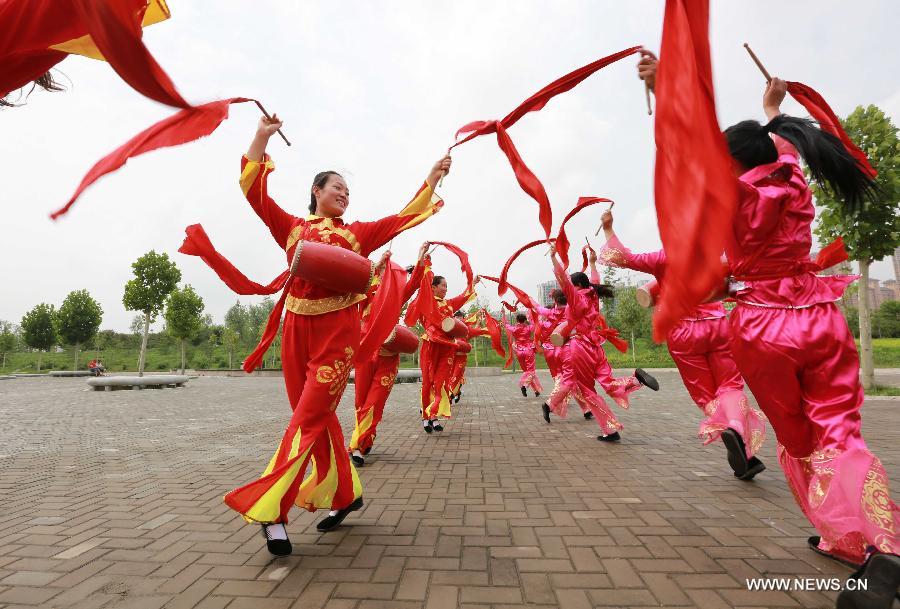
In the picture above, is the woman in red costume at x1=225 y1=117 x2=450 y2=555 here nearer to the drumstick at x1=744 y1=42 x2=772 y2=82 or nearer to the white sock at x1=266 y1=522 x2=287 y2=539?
the white sock at x1=266 y1=522 x2=287 y2=539

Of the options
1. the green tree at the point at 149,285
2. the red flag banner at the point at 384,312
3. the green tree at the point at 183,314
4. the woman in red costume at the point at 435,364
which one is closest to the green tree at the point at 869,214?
the woman in red costume at the point at 435,364

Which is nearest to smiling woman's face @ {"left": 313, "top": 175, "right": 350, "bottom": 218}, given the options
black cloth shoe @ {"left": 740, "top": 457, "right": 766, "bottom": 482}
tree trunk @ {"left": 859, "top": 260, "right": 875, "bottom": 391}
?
black cloth shoe @ {"left": 740, "top": 457, "right": 766, "bottom": 482}

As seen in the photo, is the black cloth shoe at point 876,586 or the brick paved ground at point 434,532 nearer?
the black cloth shoe at point 876,586

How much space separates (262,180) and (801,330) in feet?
9.68

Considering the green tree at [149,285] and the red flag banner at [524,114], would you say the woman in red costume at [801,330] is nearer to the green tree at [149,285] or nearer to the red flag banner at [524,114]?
the red flag banner at [524,114]

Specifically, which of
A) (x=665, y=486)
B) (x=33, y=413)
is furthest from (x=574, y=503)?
(x=33, y=413)

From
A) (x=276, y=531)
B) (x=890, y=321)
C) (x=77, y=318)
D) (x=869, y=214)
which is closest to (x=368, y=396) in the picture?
(x=276, y=531)

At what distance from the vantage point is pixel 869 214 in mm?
9195

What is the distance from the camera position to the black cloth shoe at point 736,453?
3.75 m

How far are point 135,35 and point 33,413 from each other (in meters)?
11.9

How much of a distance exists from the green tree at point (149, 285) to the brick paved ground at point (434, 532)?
17.7 metres

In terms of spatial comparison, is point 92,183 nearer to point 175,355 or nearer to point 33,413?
point 33,413

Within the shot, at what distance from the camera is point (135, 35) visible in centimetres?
148

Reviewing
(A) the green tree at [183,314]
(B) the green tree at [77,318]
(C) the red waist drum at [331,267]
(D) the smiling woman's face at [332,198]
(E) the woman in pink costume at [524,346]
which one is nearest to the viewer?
(C) the red waist drum at [331,267]
